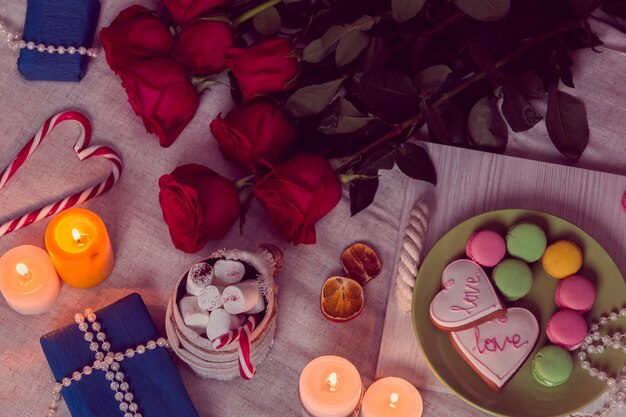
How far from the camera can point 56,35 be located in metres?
0.91

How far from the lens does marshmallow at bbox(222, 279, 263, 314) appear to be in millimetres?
728

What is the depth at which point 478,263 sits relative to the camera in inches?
32.6

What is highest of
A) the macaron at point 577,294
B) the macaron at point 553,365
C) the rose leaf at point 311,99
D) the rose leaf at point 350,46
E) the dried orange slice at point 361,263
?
the rose leaf at point 350,46

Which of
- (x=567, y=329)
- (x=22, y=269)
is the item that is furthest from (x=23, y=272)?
(x=567, y=329)

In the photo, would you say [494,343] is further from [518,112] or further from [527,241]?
[518,112]

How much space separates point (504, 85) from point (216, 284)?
354 millimetres

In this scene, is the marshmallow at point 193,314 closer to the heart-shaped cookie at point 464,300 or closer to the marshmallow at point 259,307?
the marshmallow at point 259,307

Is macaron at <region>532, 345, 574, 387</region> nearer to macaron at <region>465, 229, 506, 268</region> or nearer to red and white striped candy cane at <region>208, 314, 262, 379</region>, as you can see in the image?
macaron at <region>465, 229, 506, 268</region>

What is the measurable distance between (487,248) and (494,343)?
0.10 m

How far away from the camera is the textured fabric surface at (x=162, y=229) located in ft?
2.74

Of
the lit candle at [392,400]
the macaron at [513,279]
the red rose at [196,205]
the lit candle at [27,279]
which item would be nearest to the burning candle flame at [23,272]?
the lit candle at [27,279]

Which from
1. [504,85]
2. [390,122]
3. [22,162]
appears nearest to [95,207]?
[22,162]

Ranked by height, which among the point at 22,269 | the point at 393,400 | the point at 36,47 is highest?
the point at 36,47

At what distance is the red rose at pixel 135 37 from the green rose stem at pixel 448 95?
0.24 metres
